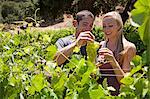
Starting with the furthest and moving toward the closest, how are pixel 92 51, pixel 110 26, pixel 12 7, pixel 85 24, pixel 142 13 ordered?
pixel 12 7 < pixel 85 24 < pixel 110 26 < pixel 92 51 < pixel 142 13

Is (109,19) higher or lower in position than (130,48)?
higher

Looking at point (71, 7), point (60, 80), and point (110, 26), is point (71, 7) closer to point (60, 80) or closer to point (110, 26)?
point (110, 26)

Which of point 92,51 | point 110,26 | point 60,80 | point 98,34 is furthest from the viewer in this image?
point 98,34

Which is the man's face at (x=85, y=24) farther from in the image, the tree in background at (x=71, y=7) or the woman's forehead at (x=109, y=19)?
the tree in background at (x=71, y=7)

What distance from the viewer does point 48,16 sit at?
22.8 m

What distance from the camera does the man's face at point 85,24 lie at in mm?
3238

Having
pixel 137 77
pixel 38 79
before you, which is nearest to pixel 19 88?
pixel 38 79

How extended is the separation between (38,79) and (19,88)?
188 millimetres

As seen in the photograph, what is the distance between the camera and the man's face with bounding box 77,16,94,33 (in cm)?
324

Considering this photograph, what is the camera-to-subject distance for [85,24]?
325 cm

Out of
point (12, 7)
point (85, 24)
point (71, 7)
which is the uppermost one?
point (85, 24)

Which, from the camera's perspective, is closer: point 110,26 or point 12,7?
point 110,26

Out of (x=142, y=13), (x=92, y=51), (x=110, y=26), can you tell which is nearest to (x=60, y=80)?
(x=92, y=51)

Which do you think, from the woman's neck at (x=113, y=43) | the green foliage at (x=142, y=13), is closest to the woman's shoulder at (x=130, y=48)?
the woman's neck at (x=113, y=43)
